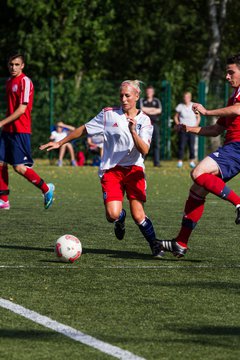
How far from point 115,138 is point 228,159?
1202mm

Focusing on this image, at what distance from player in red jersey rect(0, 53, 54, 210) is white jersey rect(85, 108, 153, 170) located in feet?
14.8

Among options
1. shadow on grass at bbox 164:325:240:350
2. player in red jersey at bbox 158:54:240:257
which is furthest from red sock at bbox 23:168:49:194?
shadow on grass at bbox 164:325:240:350

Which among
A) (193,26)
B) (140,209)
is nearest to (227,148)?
(140,209)

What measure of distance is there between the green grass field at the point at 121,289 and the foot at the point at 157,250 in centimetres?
9

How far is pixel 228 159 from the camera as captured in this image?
33.3ft

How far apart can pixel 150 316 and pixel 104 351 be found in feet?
3.75

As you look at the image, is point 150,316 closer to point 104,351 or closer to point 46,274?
point 104,351

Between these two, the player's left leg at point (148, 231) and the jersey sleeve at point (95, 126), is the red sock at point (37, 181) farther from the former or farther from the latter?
the player's left leg at point (148, 231)

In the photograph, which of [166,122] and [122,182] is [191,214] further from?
[166,122]

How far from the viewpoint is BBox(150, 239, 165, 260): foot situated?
33.6ft

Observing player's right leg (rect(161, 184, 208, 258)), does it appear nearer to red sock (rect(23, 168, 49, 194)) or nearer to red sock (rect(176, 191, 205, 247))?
Result: red sock (rect(176, 191, 205, 247))

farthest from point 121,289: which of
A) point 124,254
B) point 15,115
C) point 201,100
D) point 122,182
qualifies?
point 201,100

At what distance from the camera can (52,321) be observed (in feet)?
22.4

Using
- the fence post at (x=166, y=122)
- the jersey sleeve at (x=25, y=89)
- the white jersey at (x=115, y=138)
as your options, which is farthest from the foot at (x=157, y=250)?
the fence post at (x=166, y=122)
